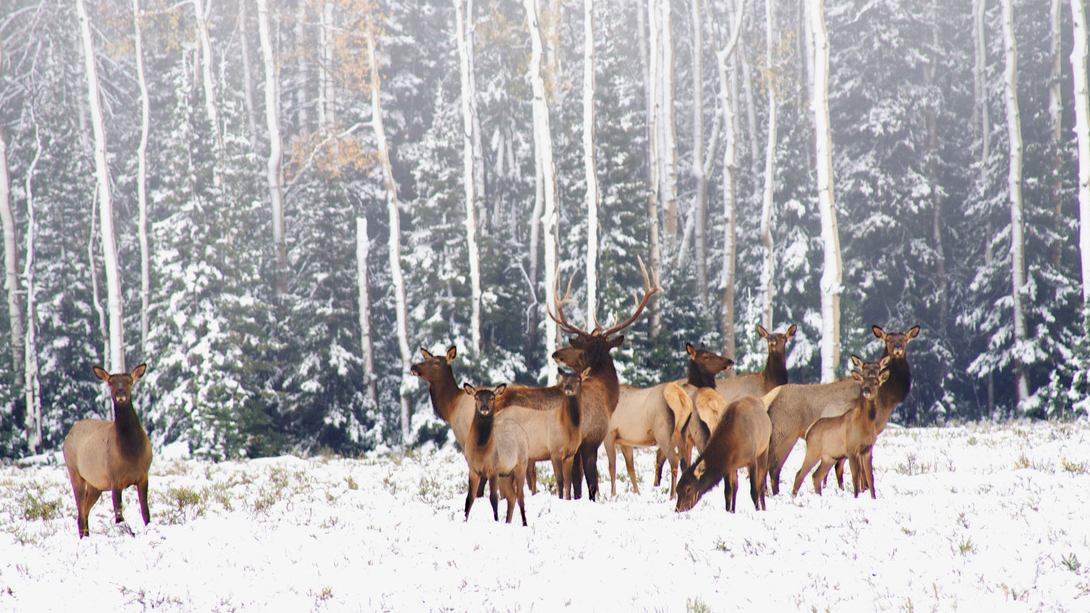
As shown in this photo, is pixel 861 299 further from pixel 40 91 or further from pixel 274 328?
pixel 40 91

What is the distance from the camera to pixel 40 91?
25.0m

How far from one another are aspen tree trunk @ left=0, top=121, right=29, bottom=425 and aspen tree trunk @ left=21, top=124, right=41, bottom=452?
0.12 metres

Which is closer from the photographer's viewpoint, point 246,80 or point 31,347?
point 31,347

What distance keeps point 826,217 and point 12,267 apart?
1989 centimetres

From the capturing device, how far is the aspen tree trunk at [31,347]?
2106 centimetres

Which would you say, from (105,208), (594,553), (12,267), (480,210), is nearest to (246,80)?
(480,210)

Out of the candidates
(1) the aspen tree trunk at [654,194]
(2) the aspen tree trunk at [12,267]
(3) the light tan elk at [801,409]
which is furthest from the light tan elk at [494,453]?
(2) the aspen tree trunk at [12,267]

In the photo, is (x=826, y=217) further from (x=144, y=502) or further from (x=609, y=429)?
(x=144, y=502)

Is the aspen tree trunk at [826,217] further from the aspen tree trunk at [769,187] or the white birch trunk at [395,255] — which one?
the white birch trunk at [395,255]

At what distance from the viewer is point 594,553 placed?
579 centimetres

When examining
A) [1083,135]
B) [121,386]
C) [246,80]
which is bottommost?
[121,386]

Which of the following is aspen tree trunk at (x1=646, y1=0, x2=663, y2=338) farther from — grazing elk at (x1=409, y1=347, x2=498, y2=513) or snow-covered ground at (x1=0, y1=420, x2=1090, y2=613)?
snow-covered ground at (x1=0, y1=420, x2=1090, y2=613)

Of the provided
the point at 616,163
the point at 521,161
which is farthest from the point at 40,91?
the point at 616,163

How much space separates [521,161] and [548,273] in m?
11.5
